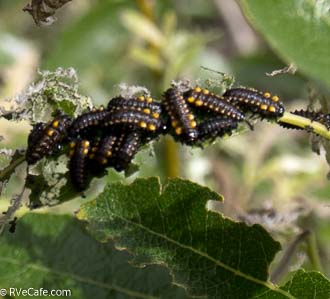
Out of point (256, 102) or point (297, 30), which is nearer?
point (297, 30)

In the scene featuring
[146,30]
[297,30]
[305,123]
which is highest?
[146,30]

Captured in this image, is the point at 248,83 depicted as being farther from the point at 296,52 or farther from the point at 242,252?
the point at 296,52

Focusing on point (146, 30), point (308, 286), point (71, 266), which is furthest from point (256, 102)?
point (146, 30)

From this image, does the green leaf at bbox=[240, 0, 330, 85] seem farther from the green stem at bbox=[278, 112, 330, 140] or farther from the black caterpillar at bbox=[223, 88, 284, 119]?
the black caterpillar at bbox=[223, 88, 284, 119]

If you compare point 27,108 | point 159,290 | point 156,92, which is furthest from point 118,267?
point 156,92

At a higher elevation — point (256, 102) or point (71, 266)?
point (256, 102)

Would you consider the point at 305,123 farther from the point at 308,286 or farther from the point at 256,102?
the point at 308,286

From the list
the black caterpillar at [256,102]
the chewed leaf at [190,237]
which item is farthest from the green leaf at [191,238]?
the black caterpillar at [256,102]
